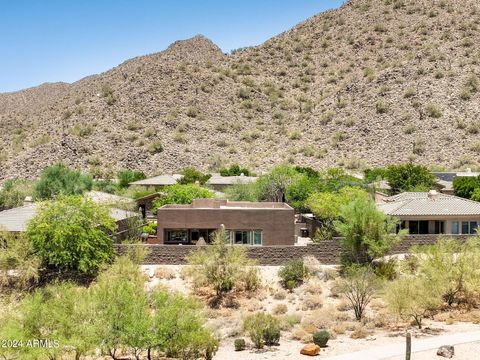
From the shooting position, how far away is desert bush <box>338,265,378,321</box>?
36281mm

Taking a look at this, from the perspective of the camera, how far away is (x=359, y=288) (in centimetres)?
3638

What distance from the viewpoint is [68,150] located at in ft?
316

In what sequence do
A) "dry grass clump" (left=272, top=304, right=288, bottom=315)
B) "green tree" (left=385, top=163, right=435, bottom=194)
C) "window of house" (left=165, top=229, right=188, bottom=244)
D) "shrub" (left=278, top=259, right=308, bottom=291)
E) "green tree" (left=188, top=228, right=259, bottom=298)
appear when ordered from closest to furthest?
"dry grass clump" (left=272, top=304, right=288, bottom=315) < "green tree" (left=188, top=228, right=259, bottom=298) < "shrub" (left=278, top=259, right=308, bottom=291) < "window of house" (left=165, top=229, right=188, bottom=244) < "green tree" (left=385, top=163, right=435, bottom=194)

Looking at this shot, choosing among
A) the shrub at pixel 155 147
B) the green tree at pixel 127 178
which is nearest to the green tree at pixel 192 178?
the green tree at pixel 127 178

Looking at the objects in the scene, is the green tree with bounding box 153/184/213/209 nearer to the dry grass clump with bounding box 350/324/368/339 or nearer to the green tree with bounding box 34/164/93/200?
the green tree with bounding box 34/164/93/200

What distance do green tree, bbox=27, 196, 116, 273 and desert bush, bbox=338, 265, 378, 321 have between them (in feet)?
50.1

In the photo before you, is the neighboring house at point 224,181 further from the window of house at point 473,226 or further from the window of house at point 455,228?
the window of house at point 473,226

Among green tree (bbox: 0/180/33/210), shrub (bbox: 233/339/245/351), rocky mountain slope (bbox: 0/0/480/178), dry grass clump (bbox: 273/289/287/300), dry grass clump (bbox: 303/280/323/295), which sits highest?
rocky mountain slope (bbox: 0/0/480/178)

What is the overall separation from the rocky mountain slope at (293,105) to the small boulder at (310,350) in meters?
59.5

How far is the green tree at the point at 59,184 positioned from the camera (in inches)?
2589

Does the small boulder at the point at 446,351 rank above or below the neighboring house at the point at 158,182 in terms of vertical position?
below

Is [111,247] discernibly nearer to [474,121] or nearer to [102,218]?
[102,218]

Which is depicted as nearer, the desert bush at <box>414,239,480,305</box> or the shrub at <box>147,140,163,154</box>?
the desert bush at <box>414,239,480,305</box>

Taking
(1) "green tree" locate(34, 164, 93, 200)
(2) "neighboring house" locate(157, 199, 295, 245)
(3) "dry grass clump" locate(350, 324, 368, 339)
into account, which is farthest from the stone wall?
(1) "green tree" locate(34, 164, 93, 200)
